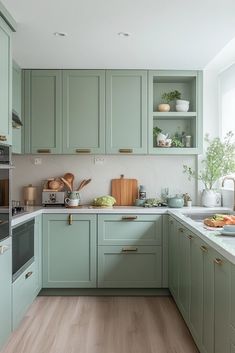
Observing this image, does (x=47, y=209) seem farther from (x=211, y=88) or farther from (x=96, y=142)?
(x=211, y=88)

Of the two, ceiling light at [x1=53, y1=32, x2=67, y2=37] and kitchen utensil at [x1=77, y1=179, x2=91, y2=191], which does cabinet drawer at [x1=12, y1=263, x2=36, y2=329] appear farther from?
ceiling light at [x1=53, y1=32, x2=67, y2=37]

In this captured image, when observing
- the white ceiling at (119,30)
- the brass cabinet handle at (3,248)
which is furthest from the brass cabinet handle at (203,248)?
the white ceiling at (119,30)

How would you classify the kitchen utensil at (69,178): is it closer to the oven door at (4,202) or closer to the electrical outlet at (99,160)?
the electrical outlet at (99,160)

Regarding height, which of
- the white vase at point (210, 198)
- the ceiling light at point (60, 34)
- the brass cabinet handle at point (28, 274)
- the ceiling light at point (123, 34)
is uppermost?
the ceiling light at point (60, 34)

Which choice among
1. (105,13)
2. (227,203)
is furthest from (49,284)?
(105,13)

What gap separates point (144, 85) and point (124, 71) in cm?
25

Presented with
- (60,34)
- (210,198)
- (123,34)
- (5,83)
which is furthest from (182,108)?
(5,83)

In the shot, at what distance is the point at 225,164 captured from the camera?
12.5 feet

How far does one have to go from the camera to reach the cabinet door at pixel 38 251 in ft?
11.0

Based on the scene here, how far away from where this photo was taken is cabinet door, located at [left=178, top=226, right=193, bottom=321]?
8.67 feet

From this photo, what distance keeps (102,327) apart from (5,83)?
6.40 feet

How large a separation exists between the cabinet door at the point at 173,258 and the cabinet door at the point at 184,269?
139mm

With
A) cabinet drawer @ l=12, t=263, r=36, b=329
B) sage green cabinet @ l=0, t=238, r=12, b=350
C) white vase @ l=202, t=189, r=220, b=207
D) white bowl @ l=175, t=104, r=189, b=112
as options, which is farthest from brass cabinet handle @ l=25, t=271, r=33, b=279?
white bowl @ l=175, t=104, r=189, b=112

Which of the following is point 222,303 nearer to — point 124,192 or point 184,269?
point 184,269
